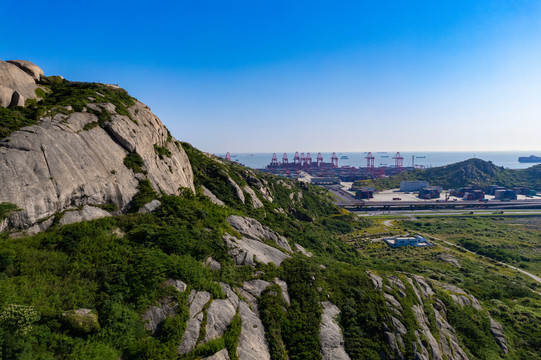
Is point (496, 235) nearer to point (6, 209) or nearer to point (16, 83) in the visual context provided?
point (6, 209)

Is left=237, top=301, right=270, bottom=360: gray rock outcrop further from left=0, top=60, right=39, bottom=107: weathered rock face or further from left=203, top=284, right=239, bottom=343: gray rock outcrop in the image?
left=0, top=60, right=39, bottom=107: weathered rock face

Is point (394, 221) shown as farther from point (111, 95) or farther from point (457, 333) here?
point (111, 95)

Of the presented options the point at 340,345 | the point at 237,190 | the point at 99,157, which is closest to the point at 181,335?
the point at 340,345

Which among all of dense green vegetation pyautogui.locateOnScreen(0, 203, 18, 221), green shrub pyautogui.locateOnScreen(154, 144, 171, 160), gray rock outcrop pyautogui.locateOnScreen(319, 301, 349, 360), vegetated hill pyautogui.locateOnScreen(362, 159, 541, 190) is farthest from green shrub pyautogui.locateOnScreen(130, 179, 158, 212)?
vegetated hill pyautogui.locateOnScreen(362, 159, 541, 190)

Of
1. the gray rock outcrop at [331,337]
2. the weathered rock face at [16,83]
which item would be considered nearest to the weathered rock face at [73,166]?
the weathered rock face at [16,83]

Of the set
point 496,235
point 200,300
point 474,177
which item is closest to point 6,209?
point 200,300

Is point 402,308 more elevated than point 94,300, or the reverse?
point 94,300
